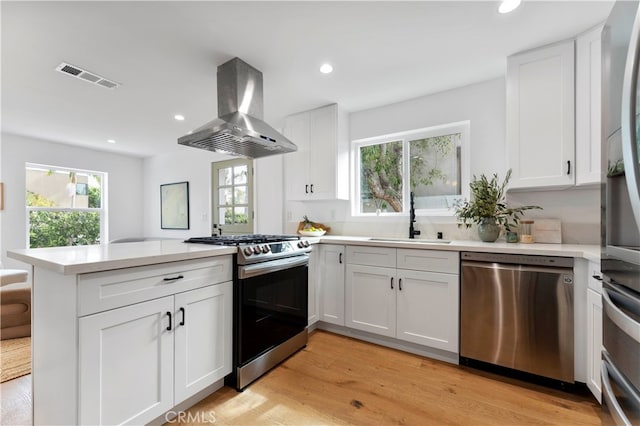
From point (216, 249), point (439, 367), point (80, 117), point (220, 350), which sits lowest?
point (439, 367)

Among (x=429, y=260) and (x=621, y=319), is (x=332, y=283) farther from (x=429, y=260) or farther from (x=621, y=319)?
(x=621, y=319)

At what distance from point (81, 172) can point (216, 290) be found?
4.75 metres

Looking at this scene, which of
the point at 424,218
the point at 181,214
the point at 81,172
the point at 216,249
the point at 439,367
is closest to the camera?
the point at 216,249

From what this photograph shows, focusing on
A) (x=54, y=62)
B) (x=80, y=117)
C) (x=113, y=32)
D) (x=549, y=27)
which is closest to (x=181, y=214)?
(x=80, y=117)

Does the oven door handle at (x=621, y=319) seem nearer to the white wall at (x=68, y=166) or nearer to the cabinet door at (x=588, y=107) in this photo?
the cabinet door at (x=588, y=107)

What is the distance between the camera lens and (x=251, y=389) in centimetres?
184

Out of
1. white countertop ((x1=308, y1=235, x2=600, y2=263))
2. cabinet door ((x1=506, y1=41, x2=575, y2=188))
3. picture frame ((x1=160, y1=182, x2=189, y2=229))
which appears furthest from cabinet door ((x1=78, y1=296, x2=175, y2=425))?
picture frame ((x1=160, y1=182, x2=189, y2=229))

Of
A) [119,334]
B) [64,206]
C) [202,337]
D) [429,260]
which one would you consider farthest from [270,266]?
[64,206]

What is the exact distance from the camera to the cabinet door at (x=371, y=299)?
94.3 inches

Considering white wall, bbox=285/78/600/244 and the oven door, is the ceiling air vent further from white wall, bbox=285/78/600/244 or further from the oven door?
white wall, bbox=285/78/600/244

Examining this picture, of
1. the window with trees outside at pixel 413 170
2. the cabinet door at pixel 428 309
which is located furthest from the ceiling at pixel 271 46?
the cabinet door at pixel 428 309

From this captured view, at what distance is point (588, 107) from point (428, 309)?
1.84m

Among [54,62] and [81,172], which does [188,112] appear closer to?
[54,62]

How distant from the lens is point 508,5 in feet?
5.39
